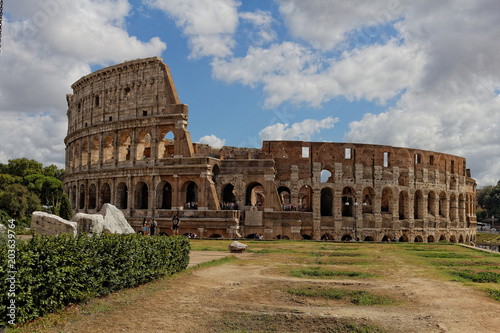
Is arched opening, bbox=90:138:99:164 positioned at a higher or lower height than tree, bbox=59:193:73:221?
higher

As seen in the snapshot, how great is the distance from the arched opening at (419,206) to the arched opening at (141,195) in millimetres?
Answer: 27342

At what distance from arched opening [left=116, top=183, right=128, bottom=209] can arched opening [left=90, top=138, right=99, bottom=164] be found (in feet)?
15.8

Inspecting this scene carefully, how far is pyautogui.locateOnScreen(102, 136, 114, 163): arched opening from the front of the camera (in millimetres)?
40500

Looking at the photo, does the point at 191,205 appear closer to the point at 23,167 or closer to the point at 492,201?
the point at 23,167

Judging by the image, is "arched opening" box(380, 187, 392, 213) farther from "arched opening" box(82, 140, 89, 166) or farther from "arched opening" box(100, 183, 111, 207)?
"arched opening" box(82, 140, 89, 166)

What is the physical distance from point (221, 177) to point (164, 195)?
21.8 ft

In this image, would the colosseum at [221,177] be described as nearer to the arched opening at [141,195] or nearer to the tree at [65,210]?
the arched opening at [141,195]

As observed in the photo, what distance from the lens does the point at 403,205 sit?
1654 inches

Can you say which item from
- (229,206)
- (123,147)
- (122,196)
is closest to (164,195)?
(122,196)

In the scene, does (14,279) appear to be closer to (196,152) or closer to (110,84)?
(196,152)

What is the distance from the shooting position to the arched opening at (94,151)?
41781mm

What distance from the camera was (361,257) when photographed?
18078 millimetres

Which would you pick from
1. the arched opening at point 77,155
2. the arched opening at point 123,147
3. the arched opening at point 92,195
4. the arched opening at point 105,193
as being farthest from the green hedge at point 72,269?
the arched opening at point 77,155

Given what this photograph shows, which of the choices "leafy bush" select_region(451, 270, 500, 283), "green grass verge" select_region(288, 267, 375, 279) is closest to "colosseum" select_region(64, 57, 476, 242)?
"green grass verge" select_region(288, 267, 375, 279)
